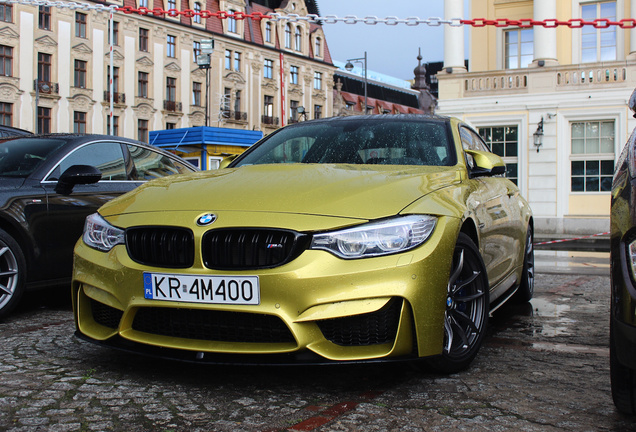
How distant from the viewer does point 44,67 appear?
42188 millimetres

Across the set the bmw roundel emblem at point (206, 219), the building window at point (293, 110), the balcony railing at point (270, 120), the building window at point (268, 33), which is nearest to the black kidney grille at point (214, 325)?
the bmw roundel emblem at point (206, 219)

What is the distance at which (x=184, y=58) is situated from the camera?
166 feet

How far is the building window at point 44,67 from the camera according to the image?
137 ft

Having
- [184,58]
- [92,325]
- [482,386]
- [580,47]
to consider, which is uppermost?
[184,58]

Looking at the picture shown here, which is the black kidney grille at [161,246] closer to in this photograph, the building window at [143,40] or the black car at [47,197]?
the black car at [47,197]

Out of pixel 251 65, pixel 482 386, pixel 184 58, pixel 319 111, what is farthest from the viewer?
pixel 319 111

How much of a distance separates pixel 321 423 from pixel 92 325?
1.34 metres

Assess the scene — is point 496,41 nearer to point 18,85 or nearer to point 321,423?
point 321,423

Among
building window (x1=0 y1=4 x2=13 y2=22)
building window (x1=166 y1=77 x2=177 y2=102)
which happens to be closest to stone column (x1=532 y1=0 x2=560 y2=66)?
building window (x1=0 y1=4 x2=13 y2=22)

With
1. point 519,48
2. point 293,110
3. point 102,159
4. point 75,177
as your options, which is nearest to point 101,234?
point 75,177

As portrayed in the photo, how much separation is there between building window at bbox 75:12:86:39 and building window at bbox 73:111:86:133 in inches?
191

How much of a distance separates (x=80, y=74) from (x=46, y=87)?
286 cm

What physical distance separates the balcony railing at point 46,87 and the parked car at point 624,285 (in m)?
42.8

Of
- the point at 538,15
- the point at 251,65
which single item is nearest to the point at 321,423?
the point at 538,15
